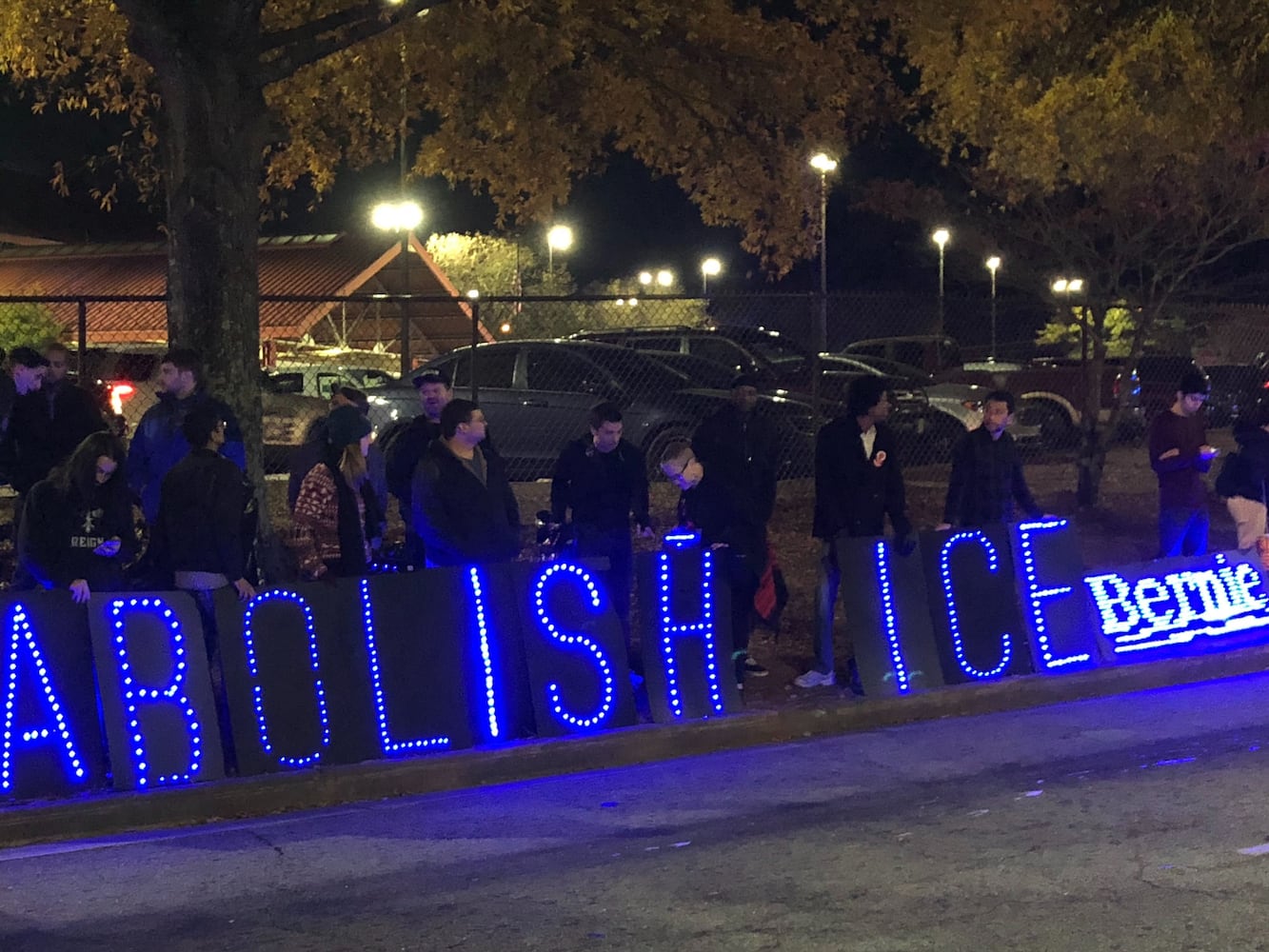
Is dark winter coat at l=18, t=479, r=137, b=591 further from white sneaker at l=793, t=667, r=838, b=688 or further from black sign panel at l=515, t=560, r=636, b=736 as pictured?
white sneaker at l=793, t=667, r=838, b=688

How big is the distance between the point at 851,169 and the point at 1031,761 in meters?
34.5

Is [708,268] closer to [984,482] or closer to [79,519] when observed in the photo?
[984,482]

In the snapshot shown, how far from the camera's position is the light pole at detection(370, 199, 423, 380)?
49.3 ft

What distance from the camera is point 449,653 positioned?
7840mm

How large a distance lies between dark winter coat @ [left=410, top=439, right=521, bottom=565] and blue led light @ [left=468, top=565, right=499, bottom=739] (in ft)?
0.94

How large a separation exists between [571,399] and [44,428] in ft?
22.3

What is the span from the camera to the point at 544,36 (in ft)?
43.8

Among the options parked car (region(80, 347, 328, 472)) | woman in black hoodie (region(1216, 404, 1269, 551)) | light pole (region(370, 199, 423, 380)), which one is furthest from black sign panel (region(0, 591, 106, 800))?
parked car (region(80, 347, 328, 472))

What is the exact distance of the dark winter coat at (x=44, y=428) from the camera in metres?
9.67

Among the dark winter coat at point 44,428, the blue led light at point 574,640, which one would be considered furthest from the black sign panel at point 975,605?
the dark winter coat at point 44,428

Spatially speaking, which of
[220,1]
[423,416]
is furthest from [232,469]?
[220,1]

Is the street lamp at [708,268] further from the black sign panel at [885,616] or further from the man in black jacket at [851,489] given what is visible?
the black sign panel at [885,616]

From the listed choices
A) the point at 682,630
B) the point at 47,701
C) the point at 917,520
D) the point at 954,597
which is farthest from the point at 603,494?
the point at 917,520

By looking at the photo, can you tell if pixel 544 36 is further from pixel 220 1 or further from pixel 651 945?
pixel 651 945
